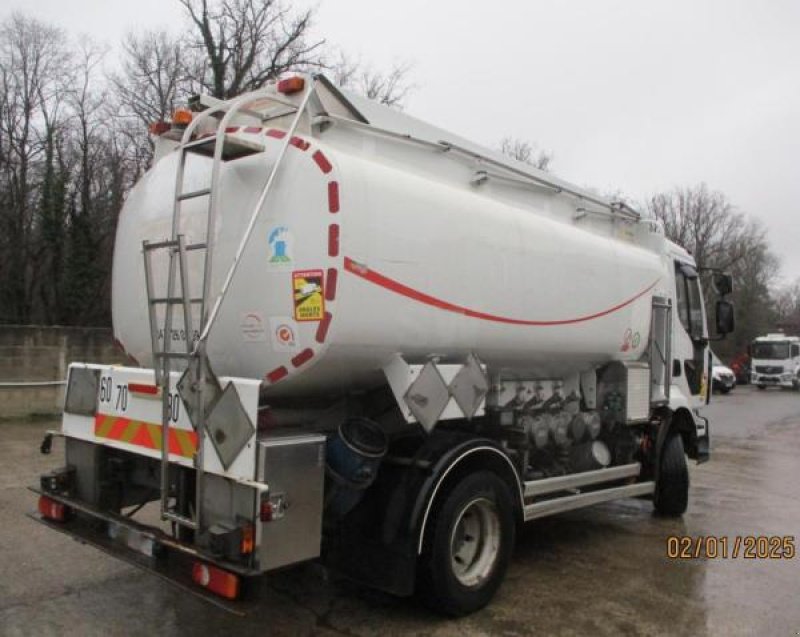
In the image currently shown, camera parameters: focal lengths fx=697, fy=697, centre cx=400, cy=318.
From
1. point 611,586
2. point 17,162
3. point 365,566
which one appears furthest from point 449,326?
point 17,162

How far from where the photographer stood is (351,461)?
4059 mm

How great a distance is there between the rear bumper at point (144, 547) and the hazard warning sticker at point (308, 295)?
1.33 m

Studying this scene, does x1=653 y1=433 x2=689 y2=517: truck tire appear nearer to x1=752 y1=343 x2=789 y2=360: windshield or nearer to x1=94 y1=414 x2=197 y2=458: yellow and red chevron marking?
x1=94 y1=414 x2=197 y2=458: yellow and red chevron marking

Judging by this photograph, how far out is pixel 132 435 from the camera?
4.30 m

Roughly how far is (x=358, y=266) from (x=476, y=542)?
85.1 inches

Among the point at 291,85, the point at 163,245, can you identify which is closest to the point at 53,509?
the point at 163,245

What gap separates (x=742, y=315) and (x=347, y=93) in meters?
56.8

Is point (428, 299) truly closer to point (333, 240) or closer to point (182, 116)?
point (333, 240)

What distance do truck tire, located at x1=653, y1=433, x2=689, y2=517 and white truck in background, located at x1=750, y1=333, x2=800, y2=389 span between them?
1210 inches

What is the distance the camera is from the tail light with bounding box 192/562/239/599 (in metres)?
3.34

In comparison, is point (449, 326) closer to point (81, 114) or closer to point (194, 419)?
point (194, 419)

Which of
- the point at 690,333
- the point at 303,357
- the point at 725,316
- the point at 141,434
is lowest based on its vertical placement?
the point at 141,434
